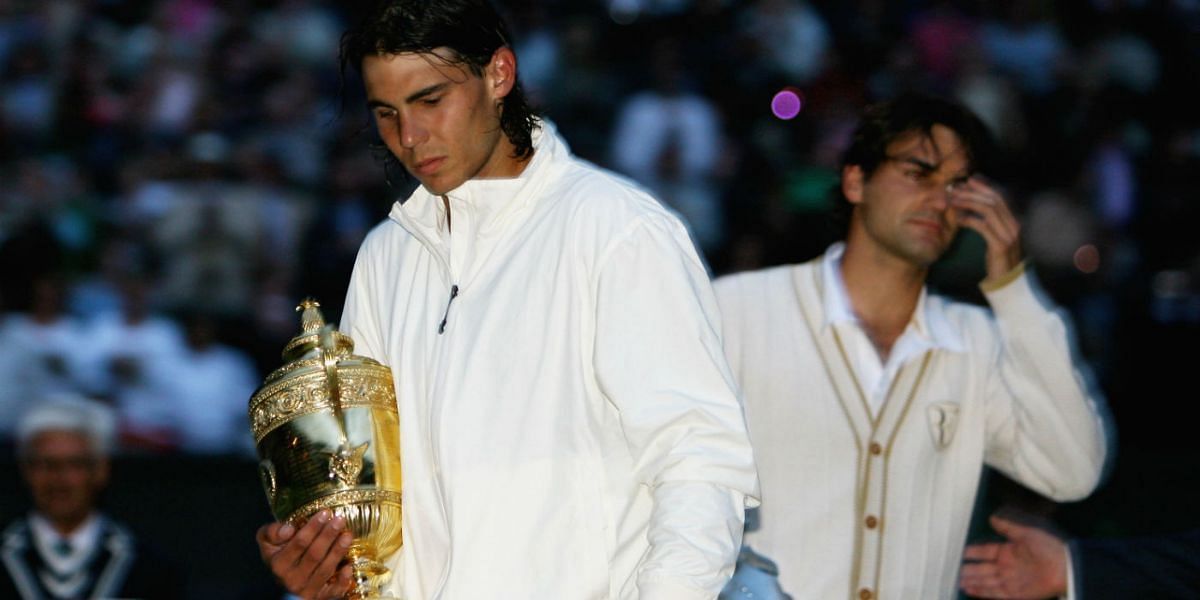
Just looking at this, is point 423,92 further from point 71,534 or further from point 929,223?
point 71,534

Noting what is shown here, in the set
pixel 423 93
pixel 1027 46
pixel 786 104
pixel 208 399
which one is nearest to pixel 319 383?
pixel 423 93

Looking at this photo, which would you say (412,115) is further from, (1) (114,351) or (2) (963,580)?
(1) (114,351)

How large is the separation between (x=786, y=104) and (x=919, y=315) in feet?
19.0

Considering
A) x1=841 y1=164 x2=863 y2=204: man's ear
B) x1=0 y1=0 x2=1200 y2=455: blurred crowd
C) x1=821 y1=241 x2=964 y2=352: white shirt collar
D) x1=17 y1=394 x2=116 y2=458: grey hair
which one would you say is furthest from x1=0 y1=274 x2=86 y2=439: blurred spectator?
x1=821 y1=241 x2=964 y2=352: white shirt collar

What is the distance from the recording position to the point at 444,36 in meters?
2.98

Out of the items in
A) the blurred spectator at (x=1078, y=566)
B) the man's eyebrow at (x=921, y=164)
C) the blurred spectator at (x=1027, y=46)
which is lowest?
the blurred spectator at (x=1078, y=566)

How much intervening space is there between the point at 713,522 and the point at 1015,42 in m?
8.53

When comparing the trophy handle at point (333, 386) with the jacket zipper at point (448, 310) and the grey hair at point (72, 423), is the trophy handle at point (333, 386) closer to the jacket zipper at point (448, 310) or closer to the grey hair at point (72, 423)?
the jacket zipper at point (448, 310)

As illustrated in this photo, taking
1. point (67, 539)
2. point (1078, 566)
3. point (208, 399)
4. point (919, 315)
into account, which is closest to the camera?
point (1078, 566)

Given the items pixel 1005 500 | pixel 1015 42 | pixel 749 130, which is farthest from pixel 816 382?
pixel 1015 42

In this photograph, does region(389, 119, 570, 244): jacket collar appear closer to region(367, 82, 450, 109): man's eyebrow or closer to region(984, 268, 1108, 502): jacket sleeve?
region(367, 82, 450, 109): man's eyebrow

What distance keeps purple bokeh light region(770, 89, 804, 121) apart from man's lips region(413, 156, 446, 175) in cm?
724

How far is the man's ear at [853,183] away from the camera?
4.75m

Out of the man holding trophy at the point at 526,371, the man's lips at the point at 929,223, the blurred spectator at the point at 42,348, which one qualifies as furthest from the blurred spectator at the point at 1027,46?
the man holding trophy at the point at 526,371
